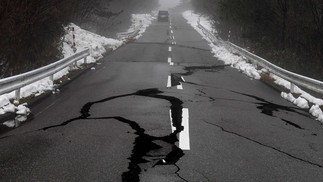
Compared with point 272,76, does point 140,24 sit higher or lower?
higher

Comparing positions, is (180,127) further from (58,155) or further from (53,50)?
(53,50)

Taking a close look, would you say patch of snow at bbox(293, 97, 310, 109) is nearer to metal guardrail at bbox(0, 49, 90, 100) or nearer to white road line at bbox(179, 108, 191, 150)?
white road line at bbox(179, 108, 191, 150)

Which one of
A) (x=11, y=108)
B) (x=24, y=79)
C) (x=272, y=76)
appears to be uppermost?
(x=24, y=79)

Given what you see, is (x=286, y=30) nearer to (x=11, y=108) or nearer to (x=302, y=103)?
(x=302, y=103)

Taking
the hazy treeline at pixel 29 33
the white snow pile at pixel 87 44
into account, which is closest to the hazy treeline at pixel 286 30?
the white snow pile at pixel 87 44

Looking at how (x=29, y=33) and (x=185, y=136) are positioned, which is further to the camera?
(x=29, y=33)

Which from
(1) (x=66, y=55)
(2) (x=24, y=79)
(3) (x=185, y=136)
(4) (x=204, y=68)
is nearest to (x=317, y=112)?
(3) (x=185, y=136)

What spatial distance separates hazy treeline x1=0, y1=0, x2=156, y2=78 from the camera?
955 cm

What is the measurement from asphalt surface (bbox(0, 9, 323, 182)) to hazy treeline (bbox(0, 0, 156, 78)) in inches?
74.8

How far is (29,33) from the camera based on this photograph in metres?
11.5

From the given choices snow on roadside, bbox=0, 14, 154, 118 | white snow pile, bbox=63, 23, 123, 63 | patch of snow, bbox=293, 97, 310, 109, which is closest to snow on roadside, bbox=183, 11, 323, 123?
patch of snow, bbox=293, 97, 310, 109

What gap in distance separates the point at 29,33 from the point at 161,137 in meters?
7.49

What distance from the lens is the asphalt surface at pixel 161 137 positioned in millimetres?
4613

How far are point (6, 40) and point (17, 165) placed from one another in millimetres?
6047
